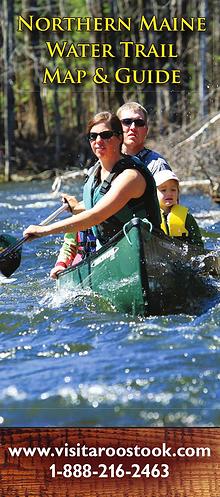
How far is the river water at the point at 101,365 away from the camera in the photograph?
4141 mm

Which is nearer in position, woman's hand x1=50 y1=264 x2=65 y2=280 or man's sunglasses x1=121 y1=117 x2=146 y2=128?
man's sunglasses x1=121 y1=117 x2=146 y2=128

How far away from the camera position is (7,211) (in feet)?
41.8

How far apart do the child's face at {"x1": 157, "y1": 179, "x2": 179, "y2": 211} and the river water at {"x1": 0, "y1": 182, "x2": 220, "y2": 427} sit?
0.80 m

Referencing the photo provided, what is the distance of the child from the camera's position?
6.28 meters

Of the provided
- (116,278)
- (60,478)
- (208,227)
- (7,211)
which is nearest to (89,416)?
(60,478)

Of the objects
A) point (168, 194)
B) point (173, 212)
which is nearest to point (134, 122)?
point (168, 194)

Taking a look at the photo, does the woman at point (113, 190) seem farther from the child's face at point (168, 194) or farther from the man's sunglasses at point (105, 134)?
the child's face at point (168, 194)

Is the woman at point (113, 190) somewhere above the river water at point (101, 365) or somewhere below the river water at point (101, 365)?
above

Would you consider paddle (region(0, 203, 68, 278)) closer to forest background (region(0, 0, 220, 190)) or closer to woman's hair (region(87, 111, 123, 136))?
woman's hair (region(87, 111, 123, 136))

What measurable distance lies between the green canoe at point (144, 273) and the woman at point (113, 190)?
6.8 inches

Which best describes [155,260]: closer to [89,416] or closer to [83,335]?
[83,335]


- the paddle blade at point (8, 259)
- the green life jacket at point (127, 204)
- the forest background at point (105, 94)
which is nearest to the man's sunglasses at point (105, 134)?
the green life jacket at point (127, 204)

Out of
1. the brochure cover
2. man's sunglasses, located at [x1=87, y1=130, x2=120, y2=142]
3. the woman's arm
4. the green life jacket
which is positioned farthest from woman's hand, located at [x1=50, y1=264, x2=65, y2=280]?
man's sunglasses, located at [x1=87, y1=130, x2=120, y2=142]

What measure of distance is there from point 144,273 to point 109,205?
44cm
